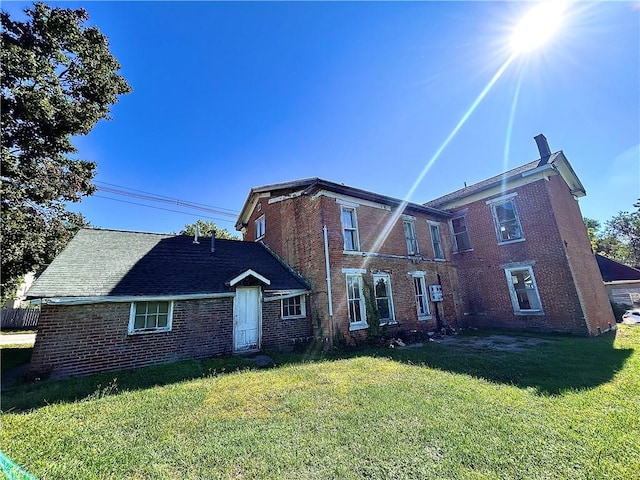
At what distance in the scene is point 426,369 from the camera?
23.9 feet

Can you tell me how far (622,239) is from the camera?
48406 millimetres

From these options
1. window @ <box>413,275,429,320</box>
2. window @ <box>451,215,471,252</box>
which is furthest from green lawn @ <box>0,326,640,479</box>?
window @ <box>451,215,471,252</box>

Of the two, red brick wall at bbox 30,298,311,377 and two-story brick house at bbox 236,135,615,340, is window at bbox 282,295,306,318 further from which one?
red brick wall at bbox 30,298,311,377

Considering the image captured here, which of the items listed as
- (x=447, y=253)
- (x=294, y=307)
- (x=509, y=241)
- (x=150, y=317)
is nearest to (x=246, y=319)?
(x=294, y=307)

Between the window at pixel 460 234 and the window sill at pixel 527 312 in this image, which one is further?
the window at pixel 460 234

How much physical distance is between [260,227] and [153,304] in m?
8.07

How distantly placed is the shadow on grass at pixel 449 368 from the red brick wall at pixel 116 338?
0.49 metres

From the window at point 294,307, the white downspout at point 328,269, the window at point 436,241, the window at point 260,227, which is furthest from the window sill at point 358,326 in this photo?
the window at point 260,227

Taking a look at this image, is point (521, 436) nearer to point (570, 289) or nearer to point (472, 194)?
point (570, 289)

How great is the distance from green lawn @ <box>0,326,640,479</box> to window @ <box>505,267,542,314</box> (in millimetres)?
5974

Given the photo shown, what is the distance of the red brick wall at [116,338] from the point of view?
740 cm

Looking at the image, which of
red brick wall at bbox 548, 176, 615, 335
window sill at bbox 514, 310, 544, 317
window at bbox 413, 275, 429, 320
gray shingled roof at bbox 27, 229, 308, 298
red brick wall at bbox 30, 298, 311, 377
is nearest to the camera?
red brick wall at bbox 30, 298, 311, 377

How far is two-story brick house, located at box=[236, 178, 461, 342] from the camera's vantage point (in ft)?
37.2

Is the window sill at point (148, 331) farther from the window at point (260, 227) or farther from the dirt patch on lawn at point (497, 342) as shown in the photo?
the dirt patch on lawn at point (497, 342)
